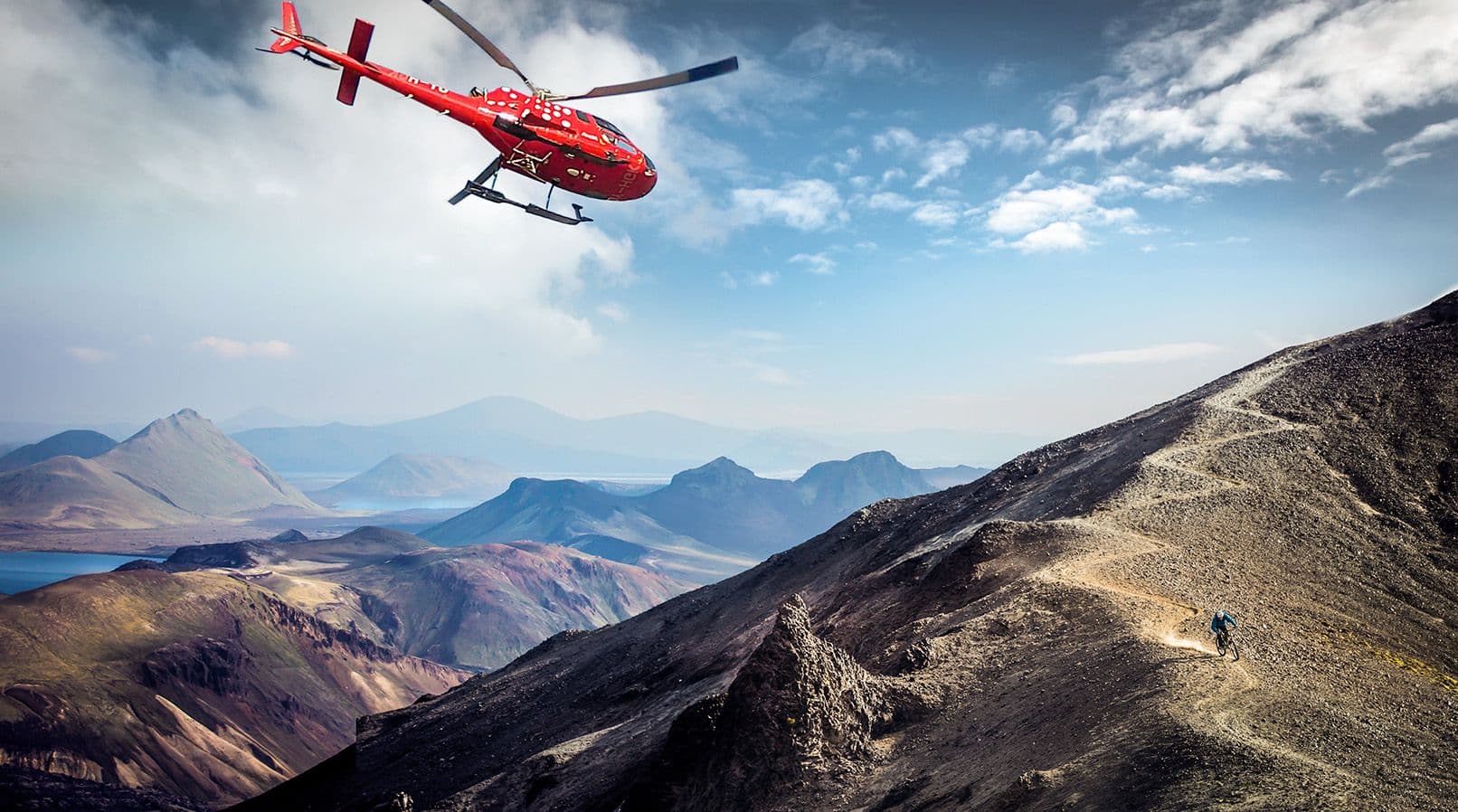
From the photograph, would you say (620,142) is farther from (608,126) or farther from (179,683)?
(179,683)

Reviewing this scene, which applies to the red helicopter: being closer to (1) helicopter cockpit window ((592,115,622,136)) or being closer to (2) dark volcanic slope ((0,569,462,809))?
(1) helicopter cockpit window ((592,115,622,136))

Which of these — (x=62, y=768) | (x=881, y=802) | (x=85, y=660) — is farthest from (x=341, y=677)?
(x=881, y=802)

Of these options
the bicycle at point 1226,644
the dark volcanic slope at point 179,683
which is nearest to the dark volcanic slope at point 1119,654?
the bicycle at point 1226,644

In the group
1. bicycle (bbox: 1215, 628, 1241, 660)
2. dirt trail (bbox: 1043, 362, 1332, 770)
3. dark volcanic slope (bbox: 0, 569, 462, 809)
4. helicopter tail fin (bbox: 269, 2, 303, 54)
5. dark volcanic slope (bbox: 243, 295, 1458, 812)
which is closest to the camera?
dark volcanic slope (bbox: 243, 295, 1458, 812)

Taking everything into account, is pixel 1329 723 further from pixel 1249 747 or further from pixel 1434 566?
pixel 1434 566

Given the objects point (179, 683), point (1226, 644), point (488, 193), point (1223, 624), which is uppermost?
point (488, 193)

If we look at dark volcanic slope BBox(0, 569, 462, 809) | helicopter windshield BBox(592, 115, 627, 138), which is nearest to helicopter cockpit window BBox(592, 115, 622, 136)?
helicopter windshield BBox(592, 115, 627, 138)

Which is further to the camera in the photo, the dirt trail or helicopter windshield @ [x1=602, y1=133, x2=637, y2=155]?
helicopter windshield @ [x1=602, y1=133, x2=637, y2=155]

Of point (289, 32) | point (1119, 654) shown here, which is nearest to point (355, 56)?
point (289, 32)
